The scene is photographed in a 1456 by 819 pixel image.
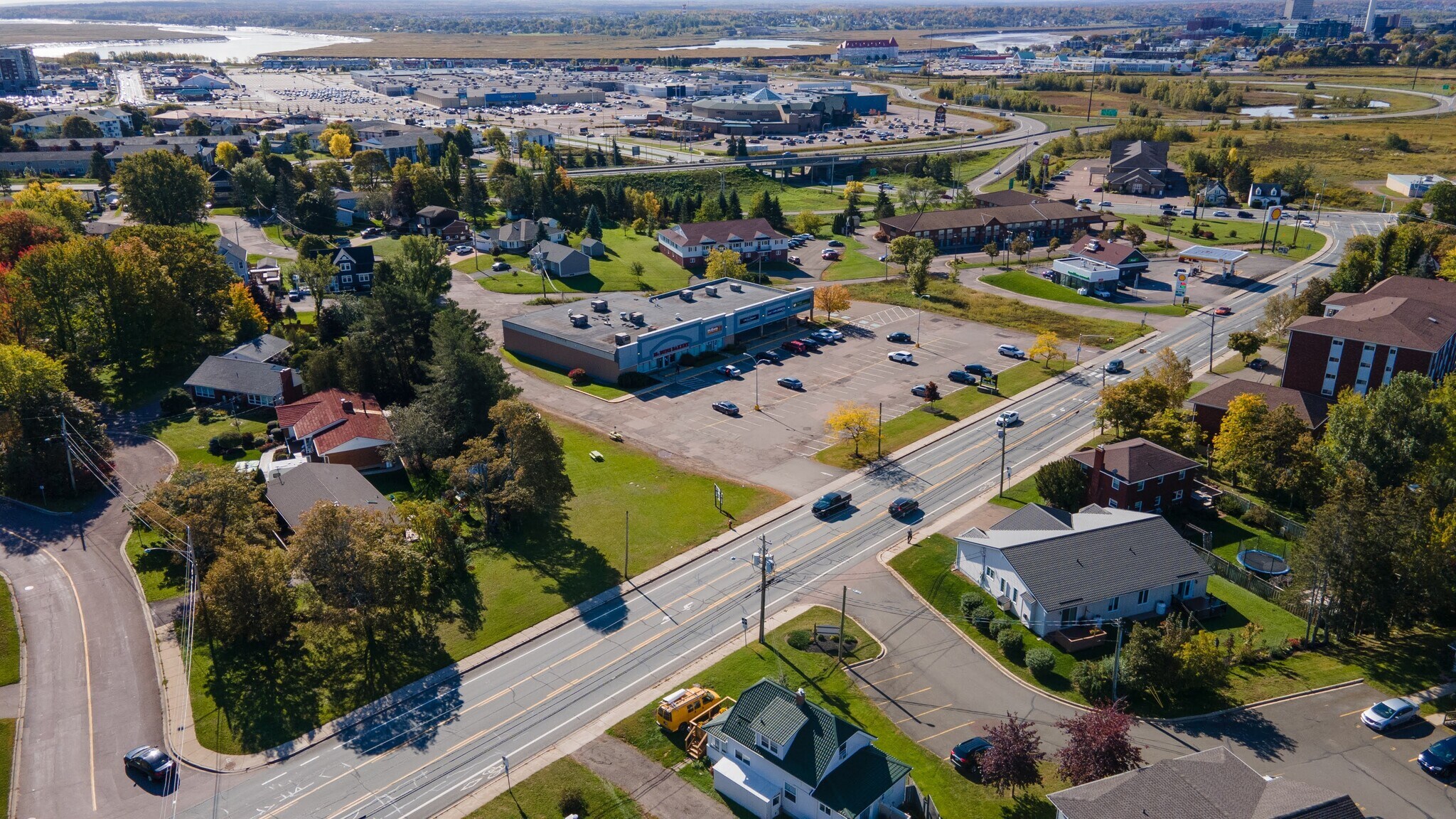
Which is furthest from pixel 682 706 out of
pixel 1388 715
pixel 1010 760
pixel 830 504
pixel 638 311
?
pixel 638 311

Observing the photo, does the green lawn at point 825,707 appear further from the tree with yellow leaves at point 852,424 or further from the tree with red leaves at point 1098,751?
the tree with yellow leaves at point 852,424

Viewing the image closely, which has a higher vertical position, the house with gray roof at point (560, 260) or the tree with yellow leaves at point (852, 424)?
the house with gray roof at point (560, 260)

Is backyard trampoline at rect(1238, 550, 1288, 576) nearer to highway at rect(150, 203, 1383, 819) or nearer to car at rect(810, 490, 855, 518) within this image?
highway at rect(150, 203, 1383, 819)

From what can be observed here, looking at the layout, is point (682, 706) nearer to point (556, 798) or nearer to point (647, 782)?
point (647, 782)

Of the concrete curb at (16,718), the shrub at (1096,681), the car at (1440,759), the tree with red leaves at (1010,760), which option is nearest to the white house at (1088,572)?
the shrub at (1096,681)

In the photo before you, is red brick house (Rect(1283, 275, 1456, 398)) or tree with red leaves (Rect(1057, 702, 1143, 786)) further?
red brick house (Rect(1283, 275, 1456, 398))

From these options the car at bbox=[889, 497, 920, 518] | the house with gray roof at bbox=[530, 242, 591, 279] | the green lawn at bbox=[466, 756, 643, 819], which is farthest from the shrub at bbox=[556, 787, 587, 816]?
the house with gray roof at bbox=[530, 242, 591, 279]
